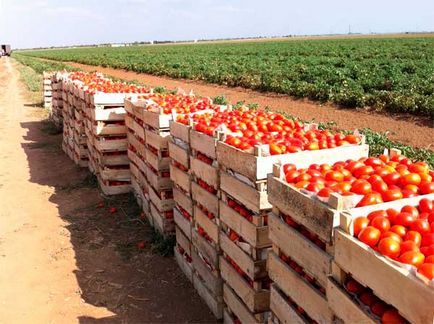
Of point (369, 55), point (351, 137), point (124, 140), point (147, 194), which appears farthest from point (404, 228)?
point (369, 55)

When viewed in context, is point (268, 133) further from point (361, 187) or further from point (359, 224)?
point (359, 224)

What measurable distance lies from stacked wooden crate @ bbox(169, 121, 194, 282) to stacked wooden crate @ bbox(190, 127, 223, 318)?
0.41 ft

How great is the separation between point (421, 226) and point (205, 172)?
270 cm

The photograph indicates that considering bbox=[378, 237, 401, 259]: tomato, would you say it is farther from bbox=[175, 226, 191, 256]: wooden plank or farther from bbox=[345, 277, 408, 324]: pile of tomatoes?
bbox=[175, 226, 191, 256]: wooden plank

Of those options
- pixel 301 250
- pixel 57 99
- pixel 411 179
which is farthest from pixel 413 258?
pixel 57 99

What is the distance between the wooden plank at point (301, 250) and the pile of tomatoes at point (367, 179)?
0.35 meters

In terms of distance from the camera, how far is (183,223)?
599cm

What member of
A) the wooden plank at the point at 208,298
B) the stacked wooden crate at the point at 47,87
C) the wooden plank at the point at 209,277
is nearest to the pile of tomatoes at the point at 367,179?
the wooden plank at the point at 209,277

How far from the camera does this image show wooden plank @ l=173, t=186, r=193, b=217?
18.6ft

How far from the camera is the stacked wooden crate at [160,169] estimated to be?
6.76m

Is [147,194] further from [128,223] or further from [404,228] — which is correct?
[404,228]

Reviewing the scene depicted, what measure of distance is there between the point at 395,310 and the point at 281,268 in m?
1.26

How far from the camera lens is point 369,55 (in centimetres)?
3769

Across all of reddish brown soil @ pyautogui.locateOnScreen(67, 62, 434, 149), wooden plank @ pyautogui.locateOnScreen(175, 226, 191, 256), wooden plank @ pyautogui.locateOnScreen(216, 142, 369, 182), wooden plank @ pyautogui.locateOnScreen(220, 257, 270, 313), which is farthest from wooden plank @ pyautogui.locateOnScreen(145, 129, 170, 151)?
reddish brown soil @ pyautogui.locateOnScreen(67, 62, 434, 149)
